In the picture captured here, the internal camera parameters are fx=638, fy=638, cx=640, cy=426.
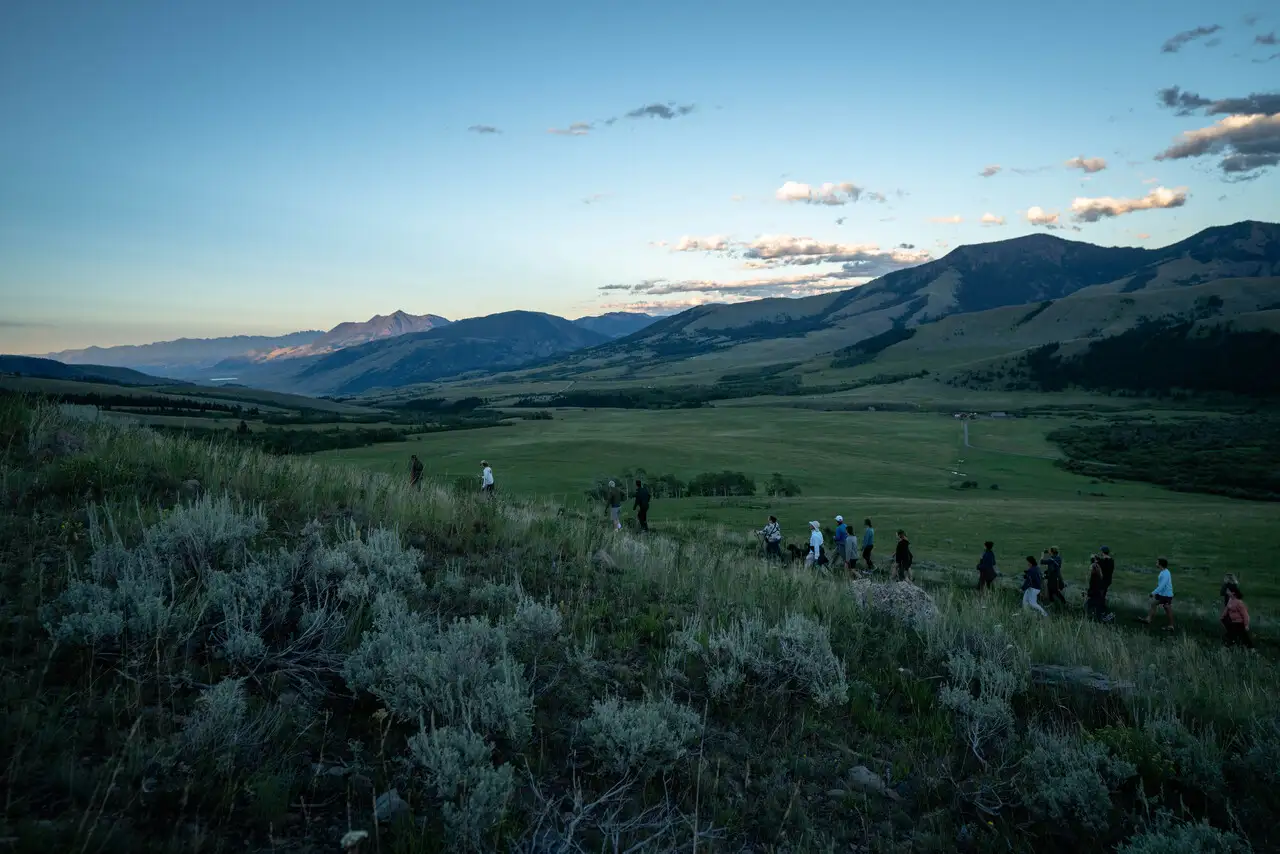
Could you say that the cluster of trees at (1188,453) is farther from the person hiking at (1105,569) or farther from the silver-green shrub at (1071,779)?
the silver-green shrub at (1071,779)

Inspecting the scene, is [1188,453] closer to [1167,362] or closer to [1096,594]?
[1096,594]

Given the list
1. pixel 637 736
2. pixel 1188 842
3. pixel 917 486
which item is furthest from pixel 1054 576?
pixel 917 486

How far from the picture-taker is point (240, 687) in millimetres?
3975

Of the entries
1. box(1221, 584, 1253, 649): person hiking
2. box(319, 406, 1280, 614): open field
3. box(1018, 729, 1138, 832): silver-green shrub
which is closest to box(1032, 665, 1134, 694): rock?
box(1018, 729, 1138, 832): silver-green shrub

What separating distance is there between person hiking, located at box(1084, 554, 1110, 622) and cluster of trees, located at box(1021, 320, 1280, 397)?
137 meters

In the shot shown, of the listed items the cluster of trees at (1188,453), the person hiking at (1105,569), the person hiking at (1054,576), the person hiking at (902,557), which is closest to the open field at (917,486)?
the person hiking at (1054,576)

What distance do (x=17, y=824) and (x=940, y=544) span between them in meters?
29.7

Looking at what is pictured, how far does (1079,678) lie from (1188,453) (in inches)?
3331

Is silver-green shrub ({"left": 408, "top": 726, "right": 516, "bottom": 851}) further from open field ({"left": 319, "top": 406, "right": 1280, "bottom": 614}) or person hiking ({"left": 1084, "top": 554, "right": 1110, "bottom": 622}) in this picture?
person hiking ({"left": 1084, "top": 554, "right": 1110, "bottom": 622})


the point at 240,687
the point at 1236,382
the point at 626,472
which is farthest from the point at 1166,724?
the point at 1236,382

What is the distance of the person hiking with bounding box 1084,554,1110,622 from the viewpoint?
16281mm

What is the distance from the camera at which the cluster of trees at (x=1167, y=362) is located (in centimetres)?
11944

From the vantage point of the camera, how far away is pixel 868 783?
169 inches

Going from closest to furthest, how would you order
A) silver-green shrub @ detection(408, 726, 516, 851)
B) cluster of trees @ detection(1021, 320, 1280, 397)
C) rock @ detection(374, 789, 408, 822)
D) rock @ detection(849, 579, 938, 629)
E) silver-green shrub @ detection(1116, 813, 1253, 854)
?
silver-green shrub @ detection(408, 726, 516, 851) → rock @ detection(374, 789, 408, 822) → silver-green shrub @ detection(1116, 813, 1253, 854) → rock @ detection(849, 579, 938, 629) → cluster of trees @ detection(1021, 320, 1280, 397)
